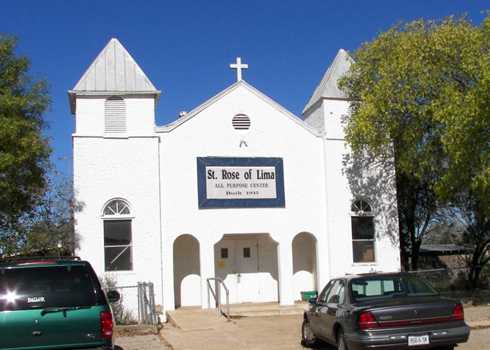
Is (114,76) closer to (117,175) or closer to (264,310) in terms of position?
(117,175)

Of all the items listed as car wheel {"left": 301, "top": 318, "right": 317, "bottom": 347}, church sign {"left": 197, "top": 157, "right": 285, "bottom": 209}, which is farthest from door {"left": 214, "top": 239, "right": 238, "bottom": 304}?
car wheel {"left": 301, "top": 318, "right": 317, "bottom": 347}

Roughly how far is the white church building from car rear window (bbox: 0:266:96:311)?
10782 millimetres

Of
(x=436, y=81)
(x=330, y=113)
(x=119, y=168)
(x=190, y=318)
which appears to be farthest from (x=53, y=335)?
(x=330, y=113)

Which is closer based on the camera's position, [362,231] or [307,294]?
[307,294]

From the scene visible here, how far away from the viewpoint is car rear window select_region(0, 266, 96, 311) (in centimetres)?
874

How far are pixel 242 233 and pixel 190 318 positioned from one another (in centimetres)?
375

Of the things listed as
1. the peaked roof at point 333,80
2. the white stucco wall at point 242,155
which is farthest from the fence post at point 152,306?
the peaked roof at point 333,80

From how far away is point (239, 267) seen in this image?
2225cm

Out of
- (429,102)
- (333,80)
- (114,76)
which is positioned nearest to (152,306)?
(114,76)

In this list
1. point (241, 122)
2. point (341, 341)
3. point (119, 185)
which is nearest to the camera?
point (341, 341)

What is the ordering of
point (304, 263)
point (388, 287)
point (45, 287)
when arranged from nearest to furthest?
point (45, 287) < point (388, 287) < point (304, 263)

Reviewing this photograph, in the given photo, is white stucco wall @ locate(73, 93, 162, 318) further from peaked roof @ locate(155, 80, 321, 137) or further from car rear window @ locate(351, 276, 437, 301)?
car rear window @ locate(351, 276, 437, 301)

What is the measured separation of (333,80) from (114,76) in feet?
24.2

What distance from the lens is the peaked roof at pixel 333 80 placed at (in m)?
22.6
